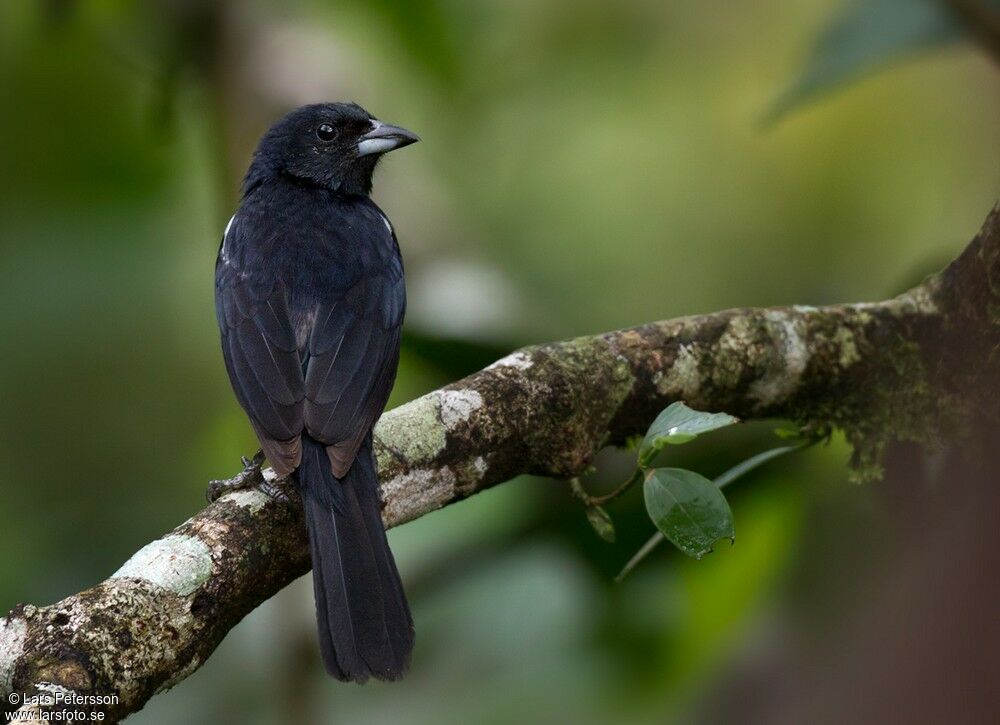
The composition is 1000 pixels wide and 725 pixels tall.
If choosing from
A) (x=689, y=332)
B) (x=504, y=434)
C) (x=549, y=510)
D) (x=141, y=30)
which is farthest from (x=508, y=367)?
(x=141, y=30)

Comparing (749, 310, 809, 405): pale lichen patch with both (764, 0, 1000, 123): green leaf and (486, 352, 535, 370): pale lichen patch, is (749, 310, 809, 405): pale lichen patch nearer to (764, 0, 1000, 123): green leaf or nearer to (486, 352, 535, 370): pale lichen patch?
(486, 352, 535, 370): pale lichen patch

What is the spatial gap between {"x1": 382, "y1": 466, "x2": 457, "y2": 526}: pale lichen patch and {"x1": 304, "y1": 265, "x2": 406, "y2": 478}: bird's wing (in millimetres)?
140

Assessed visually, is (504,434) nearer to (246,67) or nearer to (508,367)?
(508,367)

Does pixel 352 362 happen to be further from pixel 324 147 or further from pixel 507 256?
pixel 507 256

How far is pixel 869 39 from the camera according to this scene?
3707mm

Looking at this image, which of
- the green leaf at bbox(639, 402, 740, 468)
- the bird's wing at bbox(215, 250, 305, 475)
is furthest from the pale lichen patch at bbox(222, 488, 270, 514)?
the green leaf at bbox(639, 402, 740, 468)

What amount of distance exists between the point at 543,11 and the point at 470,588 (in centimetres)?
416

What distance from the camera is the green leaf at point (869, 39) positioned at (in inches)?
143

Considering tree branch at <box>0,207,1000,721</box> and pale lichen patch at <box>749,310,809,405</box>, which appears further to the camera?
pale lichen patch at <box>749,310,809,405</box>

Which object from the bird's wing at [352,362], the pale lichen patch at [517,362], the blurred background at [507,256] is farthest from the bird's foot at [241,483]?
the blurred background at [507,256]

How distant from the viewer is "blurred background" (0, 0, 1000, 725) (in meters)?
3.72

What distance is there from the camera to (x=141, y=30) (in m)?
4.84

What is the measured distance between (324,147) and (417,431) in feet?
5.82

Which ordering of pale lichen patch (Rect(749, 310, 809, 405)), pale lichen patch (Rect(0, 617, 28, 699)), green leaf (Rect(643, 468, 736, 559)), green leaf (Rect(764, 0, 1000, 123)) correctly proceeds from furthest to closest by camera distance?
green leaf (Rect(764, 0, 1000, 123)), pale lichen patch (Rect(749, 310, 809, 405)), green leaf (Rect(643, 468, 736, 559)), pale lichen patch (Rect(0, 617, 28, 699))
